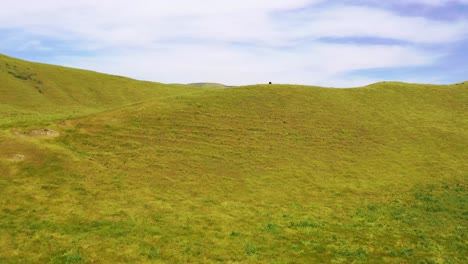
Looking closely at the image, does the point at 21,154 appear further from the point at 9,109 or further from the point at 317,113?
the point at 317,113

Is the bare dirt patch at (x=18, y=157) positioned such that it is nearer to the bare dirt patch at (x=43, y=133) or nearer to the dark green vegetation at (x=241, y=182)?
the dark green vegetation at (x=241, y=182)

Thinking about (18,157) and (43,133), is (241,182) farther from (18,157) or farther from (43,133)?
(43,133)

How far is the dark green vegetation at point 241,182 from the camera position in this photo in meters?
23.1

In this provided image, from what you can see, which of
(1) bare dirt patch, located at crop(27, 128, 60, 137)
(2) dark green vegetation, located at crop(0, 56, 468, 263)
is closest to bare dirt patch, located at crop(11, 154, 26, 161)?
(2) dark green vegetation, located at crop(0, 56, 468, 263)

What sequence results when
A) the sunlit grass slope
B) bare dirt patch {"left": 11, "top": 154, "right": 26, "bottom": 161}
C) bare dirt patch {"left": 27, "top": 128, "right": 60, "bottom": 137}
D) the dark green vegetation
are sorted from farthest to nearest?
the sunlit grass slope → bare dirt patch {"left": 27, "top": 128, "right": 60, "bottom": 137} → bare dirt patch {"left": 11, "top": 154, "right": 26, "bottom": 161} → the dark green vegetation

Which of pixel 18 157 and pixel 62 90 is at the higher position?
pixel 62 90

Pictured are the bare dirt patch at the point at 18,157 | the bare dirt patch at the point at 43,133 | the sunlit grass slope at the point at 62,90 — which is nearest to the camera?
the bare dirt patch at the point at 18,157

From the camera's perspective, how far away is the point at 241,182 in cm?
3472

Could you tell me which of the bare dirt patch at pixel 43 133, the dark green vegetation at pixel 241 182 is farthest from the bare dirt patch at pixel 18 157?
the bare dirt patch at pixel 43 133

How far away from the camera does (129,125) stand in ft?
144

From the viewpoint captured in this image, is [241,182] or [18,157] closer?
[18,157]

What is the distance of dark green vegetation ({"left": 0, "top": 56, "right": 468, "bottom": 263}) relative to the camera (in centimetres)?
2308

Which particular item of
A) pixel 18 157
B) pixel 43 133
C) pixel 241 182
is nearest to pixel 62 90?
pixel 43 133

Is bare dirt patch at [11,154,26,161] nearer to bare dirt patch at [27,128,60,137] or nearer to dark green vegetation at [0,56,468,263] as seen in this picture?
dark green vegetation at [0,56,468,263]
